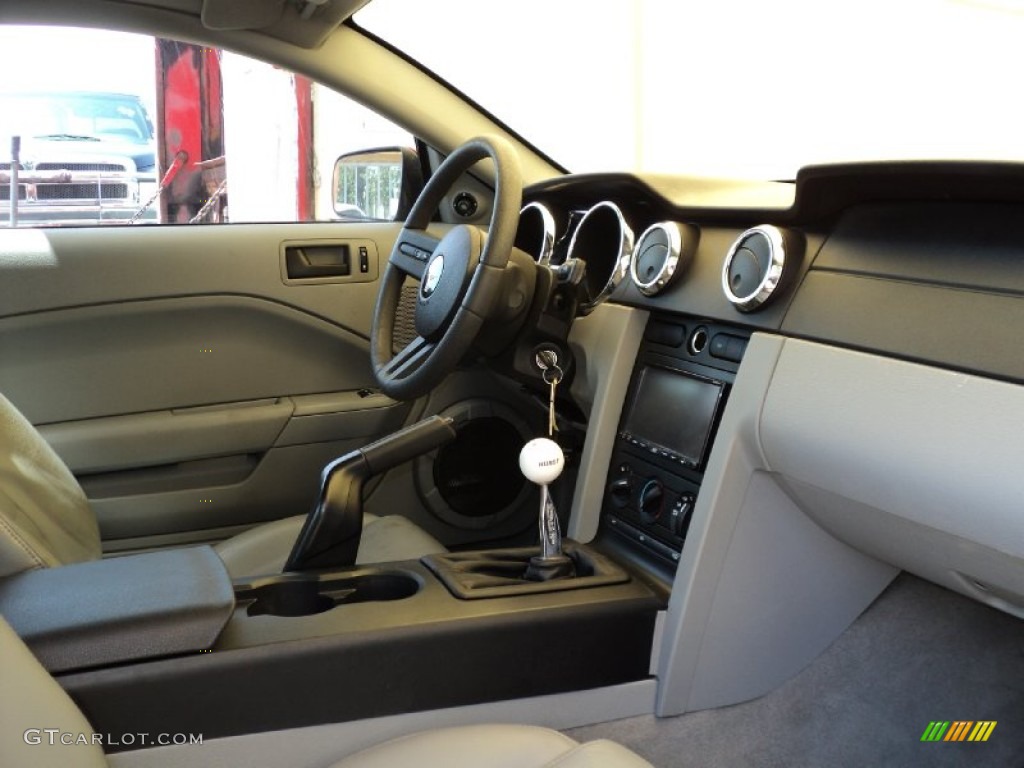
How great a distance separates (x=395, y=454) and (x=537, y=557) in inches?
9.9

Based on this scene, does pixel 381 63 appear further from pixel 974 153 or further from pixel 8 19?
pixel 974 153

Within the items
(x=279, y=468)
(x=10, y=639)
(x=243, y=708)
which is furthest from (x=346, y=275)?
(x=10, y=639)

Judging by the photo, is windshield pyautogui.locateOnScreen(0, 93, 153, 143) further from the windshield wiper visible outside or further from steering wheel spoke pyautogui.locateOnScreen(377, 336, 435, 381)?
steering wheel spoke pyautogui.locateOnScreen(377, 336, 435, 381)

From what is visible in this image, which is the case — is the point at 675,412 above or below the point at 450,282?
below

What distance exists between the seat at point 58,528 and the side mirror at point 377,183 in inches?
29.4

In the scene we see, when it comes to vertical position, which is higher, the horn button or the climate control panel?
the horn button

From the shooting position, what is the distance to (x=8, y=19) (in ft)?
5.49

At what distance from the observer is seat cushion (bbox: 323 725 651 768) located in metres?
0.91

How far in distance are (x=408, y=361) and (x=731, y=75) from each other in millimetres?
1354

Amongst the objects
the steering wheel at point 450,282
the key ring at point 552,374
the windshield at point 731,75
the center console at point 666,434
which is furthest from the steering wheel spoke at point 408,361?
the windshield at point 731,75

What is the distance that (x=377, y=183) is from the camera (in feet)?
7.20

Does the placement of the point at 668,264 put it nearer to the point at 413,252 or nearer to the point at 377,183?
the point at 413,252

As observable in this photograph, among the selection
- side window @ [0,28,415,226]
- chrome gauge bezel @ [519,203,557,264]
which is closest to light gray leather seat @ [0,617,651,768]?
chrome gauge bezel @ [519,203,557,264]

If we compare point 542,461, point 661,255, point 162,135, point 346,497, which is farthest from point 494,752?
point 162,135
